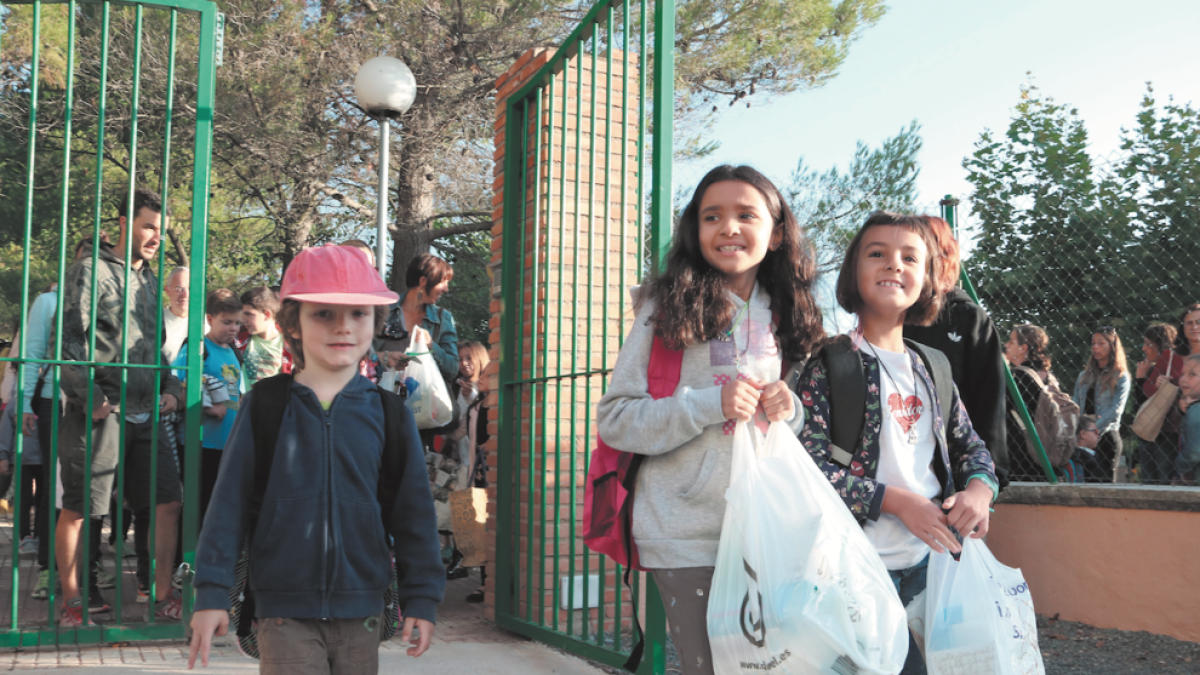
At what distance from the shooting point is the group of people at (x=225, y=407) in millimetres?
2100

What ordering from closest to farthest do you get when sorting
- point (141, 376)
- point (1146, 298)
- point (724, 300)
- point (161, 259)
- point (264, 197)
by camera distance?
point (724, 300) < point (161, 259) < point (141, 376) < point (1146, 298) < point (264, 197)

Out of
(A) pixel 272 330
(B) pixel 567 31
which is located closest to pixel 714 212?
(A) pixel 272 330

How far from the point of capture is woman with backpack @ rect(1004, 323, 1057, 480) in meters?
5.65

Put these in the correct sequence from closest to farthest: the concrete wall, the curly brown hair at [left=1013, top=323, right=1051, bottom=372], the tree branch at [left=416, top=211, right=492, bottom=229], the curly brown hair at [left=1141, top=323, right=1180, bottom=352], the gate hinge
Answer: the gate hinge
the concrete wall
the curly brown hair at [left=1013, top=323, right=1051, bottom=372]
the curly brown hair at [left=1141, top=323, right=1180, bottom=352]
the tree branch at [left=416, top=211, right=492, bottom=229]

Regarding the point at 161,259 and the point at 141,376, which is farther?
the point at 141,376

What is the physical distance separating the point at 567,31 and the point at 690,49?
177cm

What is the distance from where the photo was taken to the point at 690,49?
12.5 metres

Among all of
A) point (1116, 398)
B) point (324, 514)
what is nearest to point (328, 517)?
point (324, 514)

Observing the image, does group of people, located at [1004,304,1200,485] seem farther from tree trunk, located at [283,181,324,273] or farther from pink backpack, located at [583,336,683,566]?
tree trunk, located at [283,181,324,273]

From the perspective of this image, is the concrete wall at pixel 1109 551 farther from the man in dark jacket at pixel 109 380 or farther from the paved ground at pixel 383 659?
the man in dark jacket at pixel 109 380

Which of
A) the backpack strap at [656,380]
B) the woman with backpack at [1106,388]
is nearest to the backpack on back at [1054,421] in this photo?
the woman with backpack at [1106,388]

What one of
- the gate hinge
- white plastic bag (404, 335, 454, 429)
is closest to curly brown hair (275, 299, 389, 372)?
white plastic bag (404, 335, 454, 429)

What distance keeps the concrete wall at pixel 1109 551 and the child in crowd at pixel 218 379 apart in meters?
4.49

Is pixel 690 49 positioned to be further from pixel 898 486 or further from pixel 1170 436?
pixel 898 486
